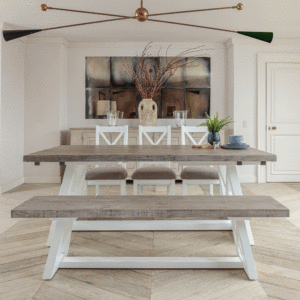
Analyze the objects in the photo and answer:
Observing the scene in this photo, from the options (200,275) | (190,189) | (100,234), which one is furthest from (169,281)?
(190,189)

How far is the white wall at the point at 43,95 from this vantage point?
4691mm

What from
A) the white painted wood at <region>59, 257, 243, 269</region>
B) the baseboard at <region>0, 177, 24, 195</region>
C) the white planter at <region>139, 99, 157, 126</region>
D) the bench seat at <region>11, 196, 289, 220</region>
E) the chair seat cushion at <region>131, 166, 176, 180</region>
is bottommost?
the white painted wood at <region>59, 257, 243, 269</region>

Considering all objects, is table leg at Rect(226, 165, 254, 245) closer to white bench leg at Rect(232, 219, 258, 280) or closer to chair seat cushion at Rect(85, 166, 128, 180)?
white bench leg at Rect(232, 219, 258, 280)

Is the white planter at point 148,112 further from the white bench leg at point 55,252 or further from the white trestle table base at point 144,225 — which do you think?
the white bench leg at point 55,252

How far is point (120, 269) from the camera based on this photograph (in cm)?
181

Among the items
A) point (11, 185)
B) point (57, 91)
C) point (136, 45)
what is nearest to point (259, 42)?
point (136, 45)

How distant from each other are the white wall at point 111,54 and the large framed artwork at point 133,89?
0.09m

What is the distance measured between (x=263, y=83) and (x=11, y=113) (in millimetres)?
3974

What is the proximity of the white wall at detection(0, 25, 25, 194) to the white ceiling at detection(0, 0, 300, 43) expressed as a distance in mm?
471

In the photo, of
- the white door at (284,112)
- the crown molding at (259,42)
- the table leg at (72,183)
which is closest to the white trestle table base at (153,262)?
the table leg at (72,183)

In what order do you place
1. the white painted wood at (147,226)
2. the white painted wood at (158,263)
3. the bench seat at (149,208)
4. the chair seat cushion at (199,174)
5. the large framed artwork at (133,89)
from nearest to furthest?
the bench seat at (149,208) < the white painted wood at (158,263) < the white painted wood at (147,226) < the chair seat cushion at (199,174) < the large framed artwork at (133,89)

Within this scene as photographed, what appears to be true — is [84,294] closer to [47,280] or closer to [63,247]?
[47,280]

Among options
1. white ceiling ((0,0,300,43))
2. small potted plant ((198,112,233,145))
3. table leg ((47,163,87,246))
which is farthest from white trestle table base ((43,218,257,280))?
white ceiling ((0,0,300,43))

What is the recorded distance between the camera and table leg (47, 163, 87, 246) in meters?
2.16
